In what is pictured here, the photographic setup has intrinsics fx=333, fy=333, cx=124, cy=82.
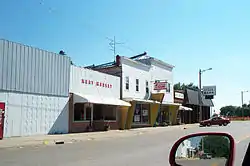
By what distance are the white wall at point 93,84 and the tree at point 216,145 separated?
24.0 metres

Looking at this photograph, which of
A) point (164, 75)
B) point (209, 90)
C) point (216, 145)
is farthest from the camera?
point (209, 90)

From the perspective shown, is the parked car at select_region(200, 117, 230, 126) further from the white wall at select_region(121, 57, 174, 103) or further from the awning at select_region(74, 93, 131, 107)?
the awning at select_region(74, 93, 131, 107)

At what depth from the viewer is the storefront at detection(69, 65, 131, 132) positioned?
27.0 metres

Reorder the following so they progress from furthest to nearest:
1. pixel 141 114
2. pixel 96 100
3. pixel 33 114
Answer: pixel 141 114
pixel 96 100
pixel 33 114

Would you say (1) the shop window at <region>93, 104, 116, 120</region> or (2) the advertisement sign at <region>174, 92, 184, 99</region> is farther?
(2) the advertisement sign at <region>174, 92, 184, 99</region>

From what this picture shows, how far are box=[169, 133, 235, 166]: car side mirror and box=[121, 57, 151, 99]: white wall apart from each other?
3032cm

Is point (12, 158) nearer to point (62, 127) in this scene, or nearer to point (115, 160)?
point (115, 160)

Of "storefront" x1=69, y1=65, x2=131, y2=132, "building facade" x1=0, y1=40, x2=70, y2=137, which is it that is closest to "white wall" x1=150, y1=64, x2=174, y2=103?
"storefront" x1=69, y1=65, x2=131, y2=132

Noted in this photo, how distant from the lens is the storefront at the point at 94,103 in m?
27.0

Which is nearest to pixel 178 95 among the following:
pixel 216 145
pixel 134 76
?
pixel 134 76

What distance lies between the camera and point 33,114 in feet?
75.1

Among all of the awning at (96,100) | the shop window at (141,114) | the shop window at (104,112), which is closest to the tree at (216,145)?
the awning at (96,100)

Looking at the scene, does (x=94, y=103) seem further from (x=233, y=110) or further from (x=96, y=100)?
(x=233, y=110)

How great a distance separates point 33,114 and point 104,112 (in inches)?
390
